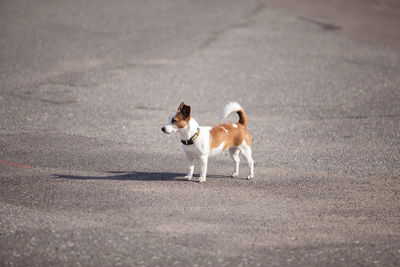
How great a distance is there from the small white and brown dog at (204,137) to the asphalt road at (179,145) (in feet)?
1.81

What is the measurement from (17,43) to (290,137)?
1322 centimetres

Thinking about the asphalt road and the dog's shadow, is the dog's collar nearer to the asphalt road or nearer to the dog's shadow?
the asphalt road

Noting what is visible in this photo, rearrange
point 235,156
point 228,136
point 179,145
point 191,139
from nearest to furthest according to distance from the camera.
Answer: point 191,139, point 228,136, point 235,156, point 179,145

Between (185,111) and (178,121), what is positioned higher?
(185,111)

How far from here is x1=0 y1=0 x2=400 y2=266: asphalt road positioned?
6070 mm

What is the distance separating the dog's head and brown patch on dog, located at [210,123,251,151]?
0.62m

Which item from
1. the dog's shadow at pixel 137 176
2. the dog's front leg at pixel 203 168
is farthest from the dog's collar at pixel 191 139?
the dog's shadow at pixel 137 176

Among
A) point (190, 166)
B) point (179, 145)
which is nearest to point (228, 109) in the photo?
point (190, 166)

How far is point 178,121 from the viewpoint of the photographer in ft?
24.5

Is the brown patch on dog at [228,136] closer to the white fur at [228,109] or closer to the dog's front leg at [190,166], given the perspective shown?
the white fur at [228,109]

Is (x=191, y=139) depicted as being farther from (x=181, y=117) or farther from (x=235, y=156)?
(x=235, y=156)

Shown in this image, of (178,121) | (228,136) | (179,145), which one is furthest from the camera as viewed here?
(179,145)

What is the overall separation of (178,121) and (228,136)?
3.30ft


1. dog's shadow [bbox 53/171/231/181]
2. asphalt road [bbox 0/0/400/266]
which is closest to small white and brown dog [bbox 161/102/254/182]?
dog's shadow [bbox 53/171/231/181]
